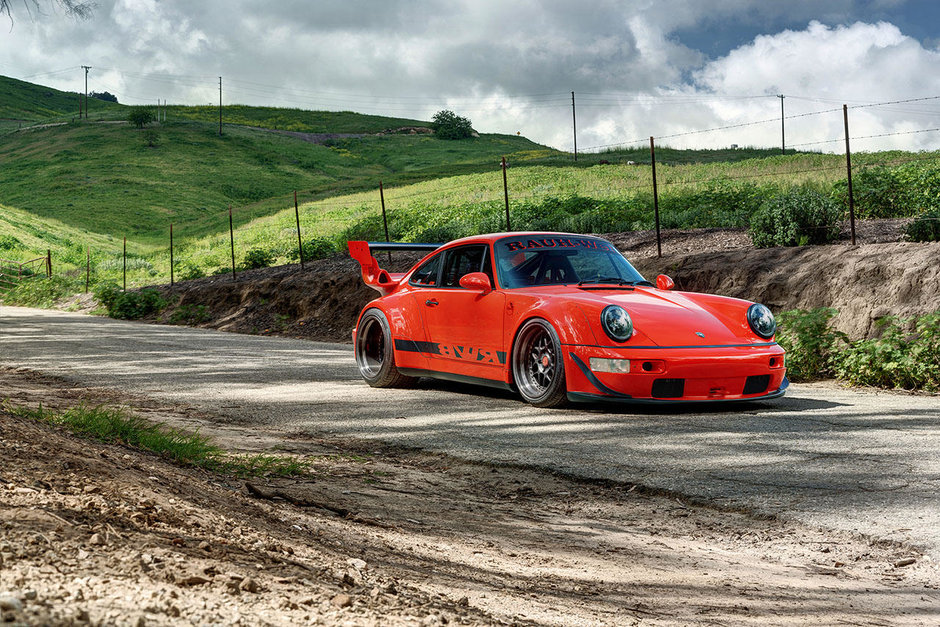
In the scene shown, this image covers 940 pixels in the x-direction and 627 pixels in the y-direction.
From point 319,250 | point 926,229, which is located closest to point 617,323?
point 926,229

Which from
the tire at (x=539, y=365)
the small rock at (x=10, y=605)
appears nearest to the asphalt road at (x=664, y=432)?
the tire at (x=539, y=365)

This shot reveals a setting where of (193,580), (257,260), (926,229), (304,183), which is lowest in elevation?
(193,580)

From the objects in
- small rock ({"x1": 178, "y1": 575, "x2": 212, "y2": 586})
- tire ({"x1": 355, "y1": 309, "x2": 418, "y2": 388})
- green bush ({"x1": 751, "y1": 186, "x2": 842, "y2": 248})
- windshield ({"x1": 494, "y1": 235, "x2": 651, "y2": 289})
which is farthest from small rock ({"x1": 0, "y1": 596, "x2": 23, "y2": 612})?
green bush ({"x1": 751, "y1": 186, "x2": 842, "y2": 248})

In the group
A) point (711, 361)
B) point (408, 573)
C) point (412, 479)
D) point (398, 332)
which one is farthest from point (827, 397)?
point (408, 573)

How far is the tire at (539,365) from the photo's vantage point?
25.7 ft

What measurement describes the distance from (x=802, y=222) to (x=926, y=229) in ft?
7.07

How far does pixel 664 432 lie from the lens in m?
6.87

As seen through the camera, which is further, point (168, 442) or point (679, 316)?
point (679, 316)

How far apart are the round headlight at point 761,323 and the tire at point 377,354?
3.54 m

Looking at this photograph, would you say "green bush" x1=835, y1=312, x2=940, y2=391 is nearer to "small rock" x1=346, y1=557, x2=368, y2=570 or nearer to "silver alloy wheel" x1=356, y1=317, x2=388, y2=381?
"silver alloy wheel" x1=356, y1=317, x2=388, y2=381

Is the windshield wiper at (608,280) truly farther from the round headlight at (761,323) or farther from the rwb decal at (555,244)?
the round headlight at (761,323)

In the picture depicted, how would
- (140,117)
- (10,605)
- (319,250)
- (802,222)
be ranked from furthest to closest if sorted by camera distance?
(140,117) → (319,250) → (802,222) → (10,605)

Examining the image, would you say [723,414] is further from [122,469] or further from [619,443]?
[122,469]

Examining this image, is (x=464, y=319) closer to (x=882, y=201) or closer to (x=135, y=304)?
(x=882, y=201)
